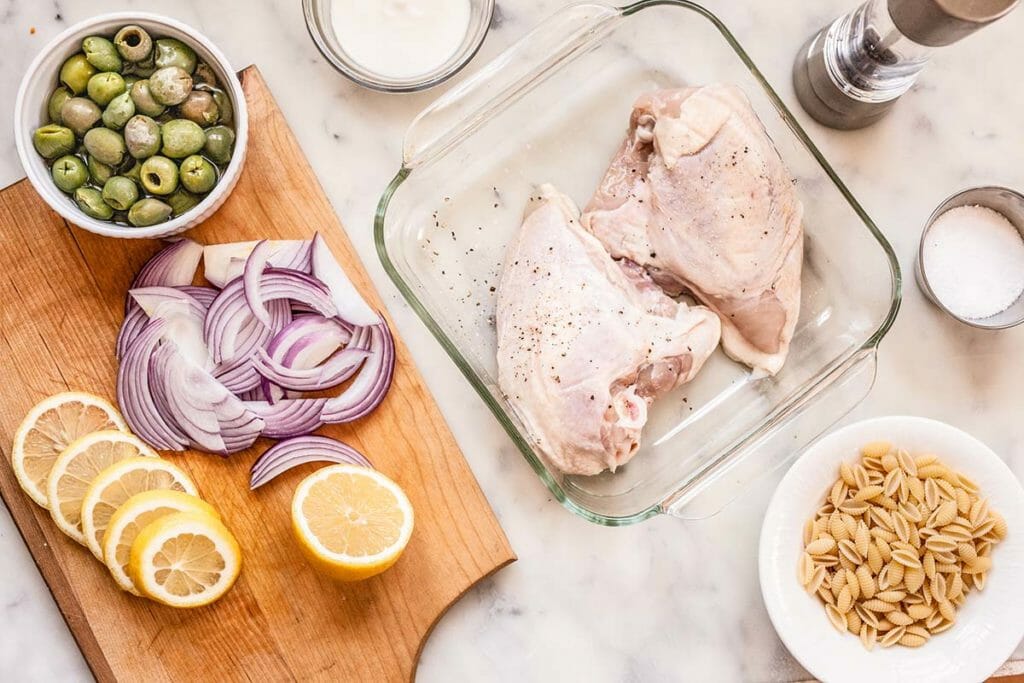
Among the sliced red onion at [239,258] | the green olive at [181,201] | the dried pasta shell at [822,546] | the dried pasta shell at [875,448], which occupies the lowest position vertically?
the dried pasta shell at [822,546]

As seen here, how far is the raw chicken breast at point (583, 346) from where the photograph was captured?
165 centimetres

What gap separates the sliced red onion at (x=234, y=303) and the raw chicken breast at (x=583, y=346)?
0.39m

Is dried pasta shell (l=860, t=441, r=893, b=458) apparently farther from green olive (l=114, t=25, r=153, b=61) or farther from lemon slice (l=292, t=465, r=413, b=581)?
green olive (l=114, t=25, r=153, b=61)

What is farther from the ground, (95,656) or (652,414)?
(652,414)

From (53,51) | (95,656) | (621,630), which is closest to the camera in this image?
(53,51)

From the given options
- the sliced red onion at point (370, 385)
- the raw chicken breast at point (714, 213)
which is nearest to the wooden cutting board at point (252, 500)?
the sliced red onion at point (370, 385)

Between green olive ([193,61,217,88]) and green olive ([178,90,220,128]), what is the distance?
3 centimetres

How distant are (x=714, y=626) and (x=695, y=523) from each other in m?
0.21

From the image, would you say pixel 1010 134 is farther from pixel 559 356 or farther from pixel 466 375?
pixel 466 375

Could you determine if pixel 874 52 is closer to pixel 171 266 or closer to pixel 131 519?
pixel 171 266

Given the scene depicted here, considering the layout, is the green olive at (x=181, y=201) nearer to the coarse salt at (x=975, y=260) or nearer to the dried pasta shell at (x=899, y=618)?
the coarse salt at (x=975, y=260)

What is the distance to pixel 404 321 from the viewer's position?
1826mm

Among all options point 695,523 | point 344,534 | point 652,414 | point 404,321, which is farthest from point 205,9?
point 695,523

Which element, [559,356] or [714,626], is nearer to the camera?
[559,356]
